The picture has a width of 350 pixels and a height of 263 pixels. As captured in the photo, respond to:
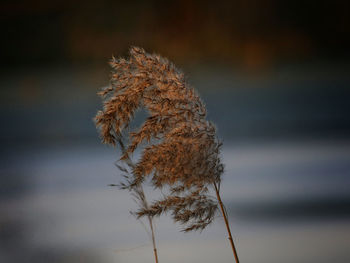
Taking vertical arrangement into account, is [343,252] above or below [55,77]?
below

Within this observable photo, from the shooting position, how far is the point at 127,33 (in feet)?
10.2

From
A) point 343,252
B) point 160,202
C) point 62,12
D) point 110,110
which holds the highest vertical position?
point 62,12

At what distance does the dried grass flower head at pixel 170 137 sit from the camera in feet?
7.00

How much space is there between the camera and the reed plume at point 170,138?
2.13 metres

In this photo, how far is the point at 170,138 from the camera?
7.04ft

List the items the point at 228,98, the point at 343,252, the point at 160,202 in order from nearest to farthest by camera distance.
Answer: the point at 160,202 → the point at 343,252 → the point at 228,98

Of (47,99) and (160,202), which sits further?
(47,99)

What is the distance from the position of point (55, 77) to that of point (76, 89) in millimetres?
187

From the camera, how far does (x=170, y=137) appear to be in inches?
84.5

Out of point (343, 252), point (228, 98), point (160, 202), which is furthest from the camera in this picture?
→ point (228, 98)

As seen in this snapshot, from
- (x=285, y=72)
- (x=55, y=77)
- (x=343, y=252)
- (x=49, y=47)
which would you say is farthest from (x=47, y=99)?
(x=343, y=252)

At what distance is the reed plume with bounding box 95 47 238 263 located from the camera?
84.0 inches

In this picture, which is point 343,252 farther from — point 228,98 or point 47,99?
point 47,99

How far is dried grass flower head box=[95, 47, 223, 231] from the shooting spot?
213 cm
